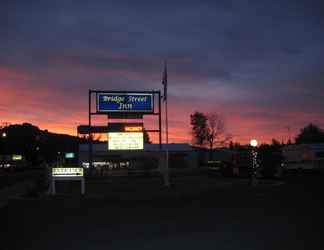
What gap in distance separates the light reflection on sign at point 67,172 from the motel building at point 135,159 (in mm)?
27814

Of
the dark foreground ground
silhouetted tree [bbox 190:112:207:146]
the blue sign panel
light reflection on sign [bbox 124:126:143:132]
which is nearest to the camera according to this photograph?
the dark foreground ground

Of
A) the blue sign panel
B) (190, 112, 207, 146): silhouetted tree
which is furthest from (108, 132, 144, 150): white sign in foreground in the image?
(190, 112, 207, 146): silhouetted tree

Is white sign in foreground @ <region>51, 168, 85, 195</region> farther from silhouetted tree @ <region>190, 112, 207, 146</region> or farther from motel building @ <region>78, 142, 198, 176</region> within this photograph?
silhouetted tree @ <region>190, 112, 207, 146</region>

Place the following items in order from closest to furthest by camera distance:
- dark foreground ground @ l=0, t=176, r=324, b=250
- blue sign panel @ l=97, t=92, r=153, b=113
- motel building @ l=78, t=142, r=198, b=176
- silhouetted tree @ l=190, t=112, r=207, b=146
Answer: dark foreground ground @ l=0, t=176, r=324, b=250
blue sign panel @ l=97, t=92, r=153, b=113
motel building @ l=78, t=142, r=198, b=176
silhouetted tree @ l=190, t=112, r=207, b=146

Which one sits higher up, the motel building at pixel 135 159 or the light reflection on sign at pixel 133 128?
the light reflection on sign at pixel 133 128

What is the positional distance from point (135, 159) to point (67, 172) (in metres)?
47.8

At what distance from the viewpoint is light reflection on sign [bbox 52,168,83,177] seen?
28.9 meters

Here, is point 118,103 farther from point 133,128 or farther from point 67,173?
point 67,173

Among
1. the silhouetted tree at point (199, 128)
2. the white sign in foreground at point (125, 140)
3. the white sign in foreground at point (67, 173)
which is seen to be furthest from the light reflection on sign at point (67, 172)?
the silhouetted tree at point (199, 128)

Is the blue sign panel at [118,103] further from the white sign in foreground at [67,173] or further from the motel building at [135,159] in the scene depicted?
the motel building at [135,159]

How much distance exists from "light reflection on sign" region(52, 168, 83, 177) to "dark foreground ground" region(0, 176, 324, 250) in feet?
22.9

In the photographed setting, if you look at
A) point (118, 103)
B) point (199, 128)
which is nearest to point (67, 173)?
point (118, 103)

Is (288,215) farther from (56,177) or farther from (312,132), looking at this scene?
(312,132)

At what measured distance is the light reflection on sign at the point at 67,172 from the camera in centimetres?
2891
